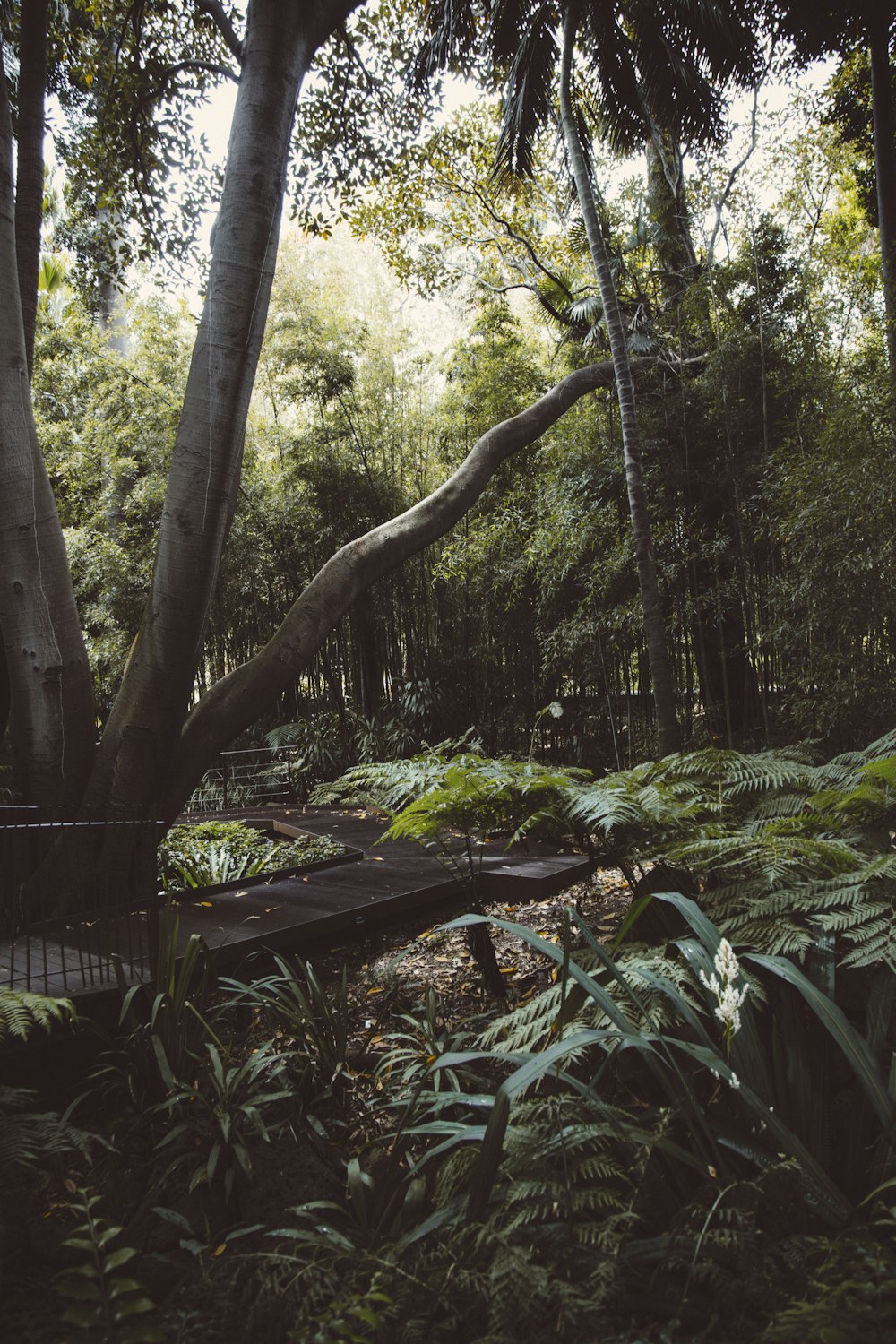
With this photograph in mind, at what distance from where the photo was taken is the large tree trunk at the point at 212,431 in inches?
129

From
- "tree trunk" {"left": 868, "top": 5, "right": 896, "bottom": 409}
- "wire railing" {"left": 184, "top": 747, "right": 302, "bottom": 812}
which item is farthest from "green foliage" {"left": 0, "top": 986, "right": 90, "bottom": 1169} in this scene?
"tree trunk" {"left": 868, "top": 5, "right": 896, "bottom": 409}

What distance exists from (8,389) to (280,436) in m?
4.73

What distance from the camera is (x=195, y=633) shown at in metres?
3.33

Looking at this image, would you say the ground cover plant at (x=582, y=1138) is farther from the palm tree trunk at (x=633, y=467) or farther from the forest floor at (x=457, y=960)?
the palm tree trunk at (x=633, y=467)

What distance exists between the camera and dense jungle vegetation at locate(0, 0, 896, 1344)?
1153 mm

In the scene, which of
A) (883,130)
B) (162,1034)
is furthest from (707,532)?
(162,1034)

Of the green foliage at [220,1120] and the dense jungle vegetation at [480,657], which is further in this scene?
the green foliage at [220,1120]

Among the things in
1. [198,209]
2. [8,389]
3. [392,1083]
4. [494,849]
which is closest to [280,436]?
[198,209]

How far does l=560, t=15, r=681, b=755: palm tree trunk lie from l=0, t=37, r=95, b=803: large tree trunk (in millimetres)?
3179

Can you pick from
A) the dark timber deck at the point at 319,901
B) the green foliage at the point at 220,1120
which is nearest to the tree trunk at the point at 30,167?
the dark timber deck at the point at 319,901

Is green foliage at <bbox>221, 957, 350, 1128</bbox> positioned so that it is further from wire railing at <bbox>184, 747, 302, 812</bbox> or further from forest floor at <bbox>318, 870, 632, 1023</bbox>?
wire railing at <bbox>184, 747, 302, 812</bbox>

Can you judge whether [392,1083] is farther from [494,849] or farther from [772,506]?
[772,506]

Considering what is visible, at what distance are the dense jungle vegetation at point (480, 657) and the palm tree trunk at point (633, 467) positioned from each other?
0.13 feet

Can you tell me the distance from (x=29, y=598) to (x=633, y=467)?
342 cm
